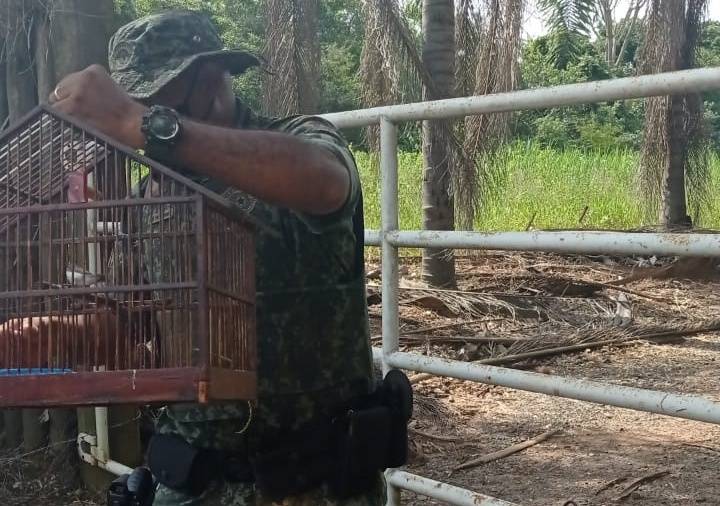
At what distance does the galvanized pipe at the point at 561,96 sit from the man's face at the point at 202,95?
0.78 m

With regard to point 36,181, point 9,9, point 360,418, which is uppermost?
point 9,9

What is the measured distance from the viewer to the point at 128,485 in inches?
78.8

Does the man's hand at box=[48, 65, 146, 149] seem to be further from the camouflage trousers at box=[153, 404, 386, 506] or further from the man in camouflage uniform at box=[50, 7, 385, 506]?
the camouflage trousers at box=[153, 404, 386, 506]

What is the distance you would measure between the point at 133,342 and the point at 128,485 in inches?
24.9

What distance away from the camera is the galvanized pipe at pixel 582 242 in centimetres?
194

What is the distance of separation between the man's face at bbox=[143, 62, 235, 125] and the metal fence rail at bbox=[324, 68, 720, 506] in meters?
0.79

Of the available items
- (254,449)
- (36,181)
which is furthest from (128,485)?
(36,181)

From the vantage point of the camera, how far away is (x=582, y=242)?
212 cm

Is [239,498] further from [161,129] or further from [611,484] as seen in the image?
[611,484]

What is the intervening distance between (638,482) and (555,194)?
8.73m

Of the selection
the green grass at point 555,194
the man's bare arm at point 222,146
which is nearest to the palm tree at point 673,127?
the green grass at point 555,194

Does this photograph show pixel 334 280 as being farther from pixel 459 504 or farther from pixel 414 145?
pixel 414 145

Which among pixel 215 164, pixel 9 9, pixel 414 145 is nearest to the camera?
pixel 215 164

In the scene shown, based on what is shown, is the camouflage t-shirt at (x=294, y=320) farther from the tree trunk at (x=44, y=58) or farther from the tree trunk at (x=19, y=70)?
the tree trunk at (x=19, y=70)
